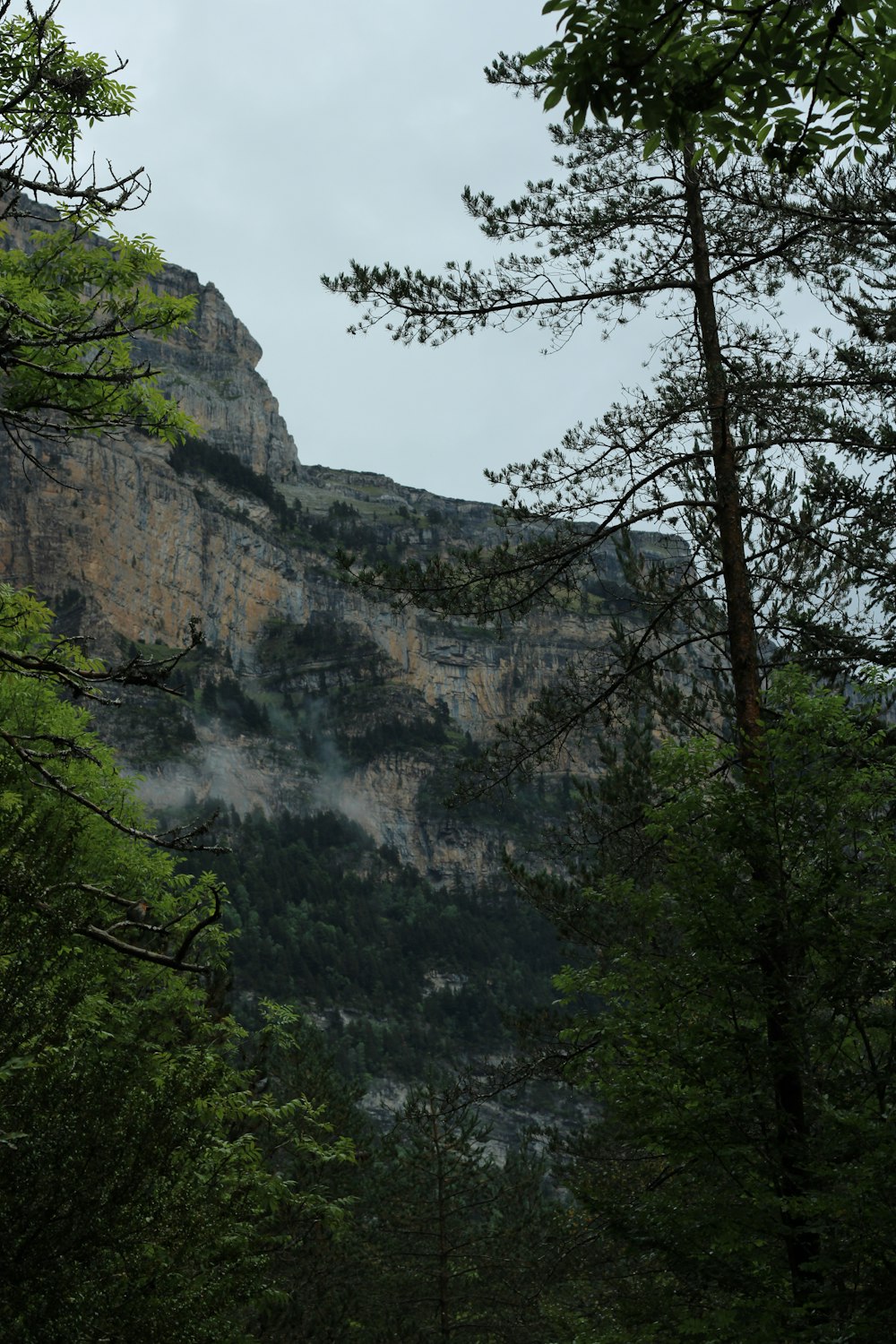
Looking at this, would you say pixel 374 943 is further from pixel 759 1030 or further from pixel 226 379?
pixel 759 1030

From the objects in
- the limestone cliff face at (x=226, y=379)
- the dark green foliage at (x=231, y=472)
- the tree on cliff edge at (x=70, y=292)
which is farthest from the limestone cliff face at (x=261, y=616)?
the tree on cliff edge at (x=70, y=292)

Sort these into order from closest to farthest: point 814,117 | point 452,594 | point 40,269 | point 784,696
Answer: point 814,117 < point 40,269 < point 784,696 < point 452,594

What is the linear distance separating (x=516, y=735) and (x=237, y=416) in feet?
597

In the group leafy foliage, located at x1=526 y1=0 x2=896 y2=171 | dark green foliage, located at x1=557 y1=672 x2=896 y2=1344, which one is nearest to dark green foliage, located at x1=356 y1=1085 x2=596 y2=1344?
dark green foliage, located at x1=557 y1=672 x2=896 y2=1344

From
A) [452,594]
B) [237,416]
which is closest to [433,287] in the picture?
[452,594]

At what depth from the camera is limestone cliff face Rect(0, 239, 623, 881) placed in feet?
461

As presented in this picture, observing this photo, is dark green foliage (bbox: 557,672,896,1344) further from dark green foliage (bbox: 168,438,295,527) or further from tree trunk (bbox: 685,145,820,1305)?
dark green foliage (bbox: 168,438,295,527)

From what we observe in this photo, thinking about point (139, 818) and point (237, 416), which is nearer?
point (139, 818)

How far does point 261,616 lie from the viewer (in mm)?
167625

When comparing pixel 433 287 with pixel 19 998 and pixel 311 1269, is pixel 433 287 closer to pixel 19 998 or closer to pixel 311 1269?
pixel 19 998

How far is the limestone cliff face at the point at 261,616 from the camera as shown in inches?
5527

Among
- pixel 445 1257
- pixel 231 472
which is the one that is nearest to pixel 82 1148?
pixel 445 1257

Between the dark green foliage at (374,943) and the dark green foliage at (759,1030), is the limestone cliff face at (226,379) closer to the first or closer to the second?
the dark green foliage at (374,943)

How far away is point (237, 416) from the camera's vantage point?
184125 mm
